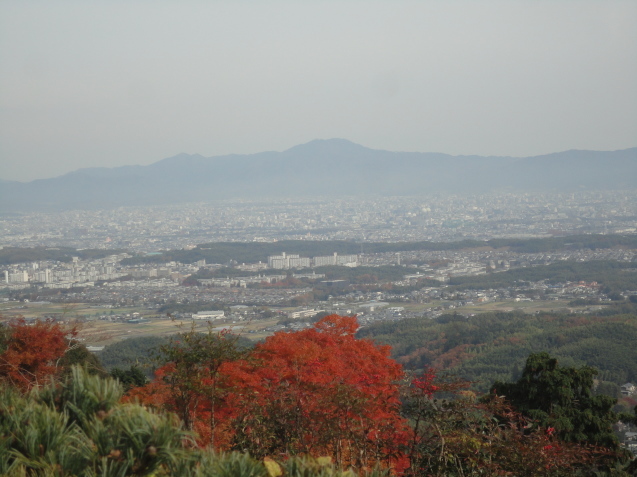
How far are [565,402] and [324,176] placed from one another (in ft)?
536

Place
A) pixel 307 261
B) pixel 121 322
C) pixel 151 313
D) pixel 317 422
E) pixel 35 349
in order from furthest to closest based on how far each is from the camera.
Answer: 1. pixel 307 261
2. pixel 151 313
3. pixel 121 322
4. pixel 35 349
5. pixel 317 422

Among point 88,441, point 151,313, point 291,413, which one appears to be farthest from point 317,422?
point 151,313

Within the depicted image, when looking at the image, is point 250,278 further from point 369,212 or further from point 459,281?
point 369,212

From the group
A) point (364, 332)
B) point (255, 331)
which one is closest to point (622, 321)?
point (364, 332)

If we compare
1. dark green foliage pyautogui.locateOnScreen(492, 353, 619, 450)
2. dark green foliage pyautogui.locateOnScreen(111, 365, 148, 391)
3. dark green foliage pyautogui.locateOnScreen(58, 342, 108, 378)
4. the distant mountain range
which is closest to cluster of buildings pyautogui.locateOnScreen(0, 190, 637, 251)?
the distant mountain range

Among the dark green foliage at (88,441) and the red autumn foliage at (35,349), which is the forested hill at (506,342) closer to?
the red autumn foliage at (35,349)

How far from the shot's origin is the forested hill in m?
19.6

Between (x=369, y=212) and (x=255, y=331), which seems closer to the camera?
(x=255, y=331)

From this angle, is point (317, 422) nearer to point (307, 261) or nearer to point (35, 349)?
point (35, 349)

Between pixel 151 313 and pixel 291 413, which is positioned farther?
pixel 151 313

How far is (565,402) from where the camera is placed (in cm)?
955

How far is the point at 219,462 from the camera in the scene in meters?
3.58

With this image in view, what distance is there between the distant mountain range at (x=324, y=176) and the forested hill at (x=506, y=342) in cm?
10716

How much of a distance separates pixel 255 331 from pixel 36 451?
2706cm
